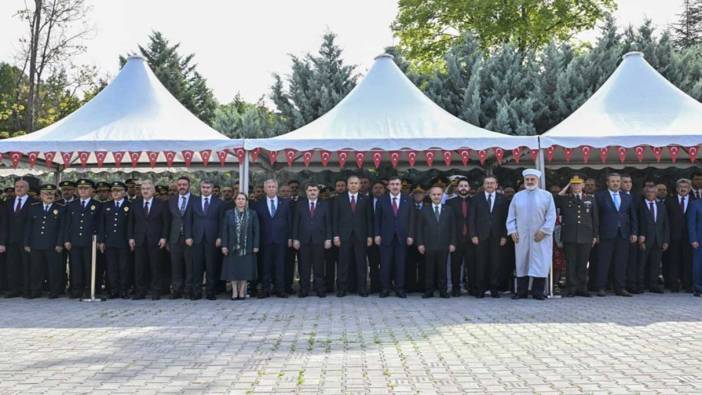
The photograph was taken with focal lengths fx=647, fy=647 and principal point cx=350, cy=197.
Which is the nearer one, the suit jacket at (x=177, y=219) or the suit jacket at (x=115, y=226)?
the suit jacket at (x=177, y=219)

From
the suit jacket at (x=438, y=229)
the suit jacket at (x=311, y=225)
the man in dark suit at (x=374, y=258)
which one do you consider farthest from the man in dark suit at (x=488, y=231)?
the suit jacket at (x=311, y=225)

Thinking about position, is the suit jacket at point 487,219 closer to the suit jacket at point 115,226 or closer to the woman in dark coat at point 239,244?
the woman in dark coat at point 239,244

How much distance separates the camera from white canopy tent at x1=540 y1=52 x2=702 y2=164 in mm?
8539

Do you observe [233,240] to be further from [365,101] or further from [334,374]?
[334,374]

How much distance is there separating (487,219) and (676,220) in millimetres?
2761

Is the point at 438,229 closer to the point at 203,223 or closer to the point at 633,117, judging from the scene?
the point at 203,223

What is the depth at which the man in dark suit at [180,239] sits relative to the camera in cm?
854

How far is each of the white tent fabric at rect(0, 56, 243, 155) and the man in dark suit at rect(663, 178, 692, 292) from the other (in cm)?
612

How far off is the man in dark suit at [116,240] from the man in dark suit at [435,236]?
3.97 m

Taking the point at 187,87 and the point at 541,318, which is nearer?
the point at 541,318

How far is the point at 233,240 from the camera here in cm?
842

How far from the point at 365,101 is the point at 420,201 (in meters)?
2.04

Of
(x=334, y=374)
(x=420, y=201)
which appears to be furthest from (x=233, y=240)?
(x=334, y=374)

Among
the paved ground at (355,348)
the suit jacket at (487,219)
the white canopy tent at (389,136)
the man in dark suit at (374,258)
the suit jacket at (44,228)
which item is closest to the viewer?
the paved ground at (355,348)
